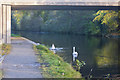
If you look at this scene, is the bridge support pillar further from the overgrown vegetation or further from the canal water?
the overgrown vegetation

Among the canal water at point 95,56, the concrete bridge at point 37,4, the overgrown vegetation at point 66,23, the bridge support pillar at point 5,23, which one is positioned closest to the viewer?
the canal water at point 95,56

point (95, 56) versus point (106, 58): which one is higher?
point (106, 58)

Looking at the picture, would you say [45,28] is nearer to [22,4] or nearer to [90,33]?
[90,33]

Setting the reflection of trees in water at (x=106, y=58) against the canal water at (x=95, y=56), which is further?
the reflection of trees in water at (x=106, y=58)

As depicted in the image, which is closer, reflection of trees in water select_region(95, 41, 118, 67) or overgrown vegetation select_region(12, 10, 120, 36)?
reflection of trees in water select_region(95, 41, 118, 67)

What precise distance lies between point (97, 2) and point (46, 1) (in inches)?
181

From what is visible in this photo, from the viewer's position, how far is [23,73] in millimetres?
10000

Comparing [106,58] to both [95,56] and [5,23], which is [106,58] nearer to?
[95,56]

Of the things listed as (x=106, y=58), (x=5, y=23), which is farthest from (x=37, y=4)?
(x=106, y=58)

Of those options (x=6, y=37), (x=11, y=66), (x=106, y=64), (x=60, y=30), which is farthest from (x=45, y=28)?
(x=11, y=66)

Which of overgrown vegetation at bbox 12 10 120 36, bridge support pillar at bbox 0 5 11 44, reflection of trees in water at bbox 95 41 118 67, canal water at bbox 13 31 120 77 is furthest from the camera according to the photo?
A: overgrown vegetation at bbox 12 10 120 36

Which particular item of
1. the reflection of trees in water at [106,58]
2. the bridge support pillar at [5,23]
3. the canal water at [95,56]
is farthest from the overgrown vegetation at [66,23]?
the bridge support pillar at [5,23]

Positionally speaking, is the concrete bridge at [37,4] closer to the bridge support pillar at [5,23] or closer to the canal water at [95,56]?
the bridge support pillar at [5,23]

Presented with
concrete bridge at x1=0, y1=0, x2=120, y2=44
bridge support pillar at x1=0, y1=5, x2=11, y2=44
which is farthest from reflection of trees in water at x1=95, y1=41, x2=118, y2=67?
bridge support pillar at x1=0, y1=5, x2=11, y2=44
